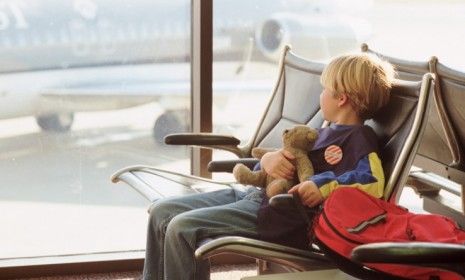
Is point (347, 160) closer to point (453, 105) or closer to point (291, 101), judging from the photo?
point (453, 105)

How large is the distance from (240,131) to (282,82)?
545 millimetres

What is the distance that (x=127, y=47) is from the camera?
343 cm

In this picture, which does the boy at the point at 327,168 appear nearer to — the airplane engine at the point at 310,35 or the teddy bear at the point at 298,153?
the teddy bear at the point at 298,153

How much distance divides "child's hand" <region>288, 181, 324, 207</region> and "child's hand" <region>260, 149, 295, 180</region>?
19 centimetres

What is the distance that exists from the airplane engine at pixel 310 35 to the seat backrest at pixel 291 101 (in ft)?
1.29

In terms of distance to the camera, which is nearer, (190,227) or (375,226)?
(375,226)

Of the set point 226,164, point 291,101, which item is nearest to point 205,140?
point 226,164

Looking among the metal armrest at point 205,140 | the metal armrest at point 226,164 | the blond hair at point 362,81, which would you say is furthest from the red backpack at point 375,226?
the metal armrest at point 205,140

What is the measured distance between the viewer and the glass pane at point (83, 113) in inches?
132

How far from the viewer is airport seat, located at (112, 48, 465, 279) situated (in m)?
2.17

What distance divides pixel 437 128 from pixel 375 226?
2.45 feet

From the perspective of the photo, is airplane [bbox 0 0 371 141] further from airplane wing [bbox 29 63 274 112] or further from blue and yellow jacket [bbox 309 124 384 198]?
blue and yellow jacket [bbox 309 124 384 198]

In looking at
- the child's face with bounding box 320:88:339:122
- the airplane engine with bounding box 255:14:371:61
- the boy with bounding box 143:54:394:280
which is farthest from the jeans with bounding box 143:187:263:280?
the airplane engine with bounding box 255:14:371:61

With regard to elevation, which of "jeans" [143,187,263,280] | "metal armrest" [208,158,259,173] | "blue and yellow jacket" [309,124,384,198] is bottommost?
"jeans" [143,187,263,280]
